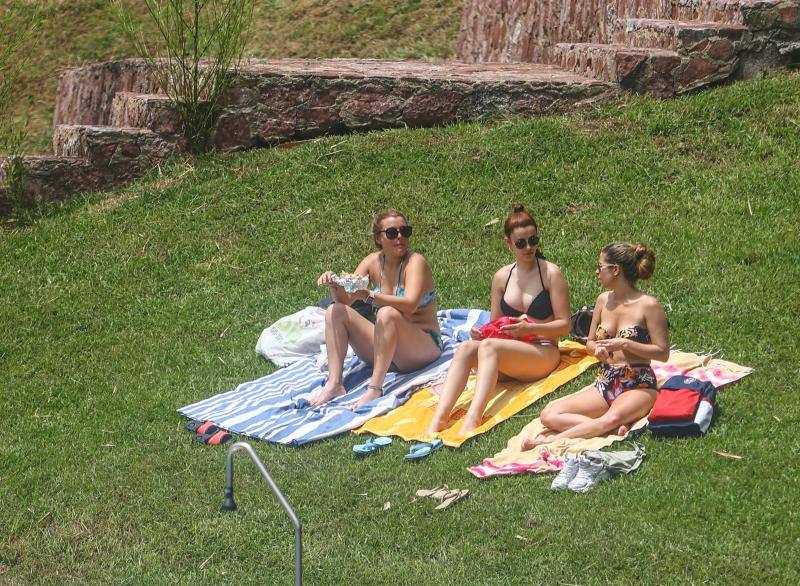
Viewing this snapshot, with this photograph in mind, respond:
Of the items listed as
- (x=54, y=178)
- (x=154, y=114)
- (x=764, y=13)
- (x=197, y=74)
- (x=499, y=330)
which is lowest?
(x=499, y=330)

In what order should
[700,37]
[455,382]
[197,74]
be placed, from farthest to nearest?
[197,74]
[700,37]
[455,382]

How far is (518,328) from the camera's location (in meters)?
6.84

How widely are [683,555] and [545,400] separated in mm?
1959

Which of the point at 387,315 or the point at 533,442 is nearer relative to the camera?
the point at 533,442

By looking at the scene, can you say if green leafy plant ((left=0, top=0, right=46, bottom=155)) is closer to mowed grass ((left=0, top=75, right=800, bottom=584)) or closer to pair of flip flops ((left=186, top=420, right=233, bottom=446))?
mowed grass ((left=0, top=75, right=800, bottom=584))

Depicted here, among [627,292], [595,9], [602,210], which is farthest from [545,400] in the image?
[595,9]

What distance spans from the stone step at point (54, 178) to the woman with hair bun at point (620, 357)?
232 inches

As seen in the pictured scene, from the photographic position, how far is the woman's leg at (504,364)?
6625mm

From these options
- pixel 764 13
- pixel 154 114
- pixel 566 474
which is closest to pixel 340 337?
pixel 566 474

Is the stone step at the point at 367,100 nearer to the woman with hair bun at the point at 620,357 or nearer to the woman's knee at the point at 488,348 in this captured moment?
the woman's knee at the point at 488,348

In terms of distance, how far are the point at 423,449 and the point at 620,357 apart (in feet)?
3.71

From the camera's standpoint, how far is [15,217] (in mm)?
10578

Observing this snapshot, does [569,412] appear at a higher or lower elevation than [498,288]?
lower

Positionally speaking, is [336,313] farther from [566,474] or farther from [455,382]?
[566,474]
